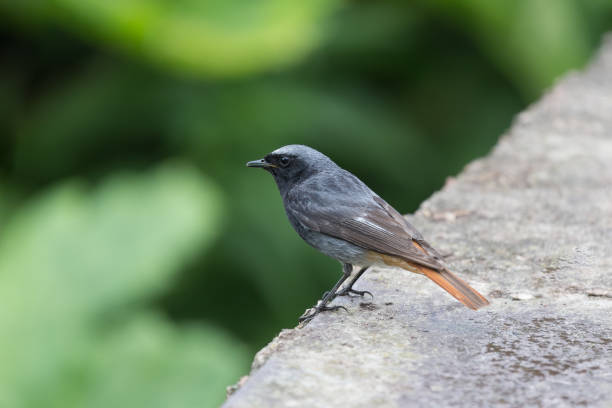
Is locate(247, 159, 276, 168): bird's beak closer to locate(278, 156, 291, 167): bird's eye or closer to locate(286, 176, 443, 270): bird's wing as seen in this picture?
locate(278, 156, 291, 167): bird's eye

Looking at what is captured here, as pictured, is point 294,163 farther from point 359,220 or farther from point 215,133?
point 215,133

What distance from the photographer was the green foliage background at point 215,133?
4309mm

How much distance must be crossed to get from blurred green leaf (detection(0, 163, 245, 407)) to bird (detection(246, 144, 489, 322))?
3.21 feet

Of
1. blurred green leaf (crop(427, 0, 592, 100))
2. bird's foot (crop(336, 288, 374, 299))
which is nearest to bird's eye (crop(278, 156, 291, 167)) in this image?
bird's foot (crop(336, 288, 374, 299))

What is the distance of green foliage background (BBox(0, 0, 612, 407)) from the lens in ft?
14.1

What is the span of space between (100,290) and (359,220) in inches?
64.2

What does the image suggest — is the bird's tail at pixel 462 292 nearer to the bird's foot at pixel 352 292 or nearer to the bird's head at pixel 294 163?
the bird's foot at pixel 352 292

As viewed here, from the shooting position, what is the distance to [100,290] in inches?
167

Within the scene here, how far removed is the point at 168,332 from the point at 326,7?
2397 millimetres

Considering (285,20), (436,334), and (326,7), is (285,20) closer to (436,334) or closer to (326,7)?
(326,7)

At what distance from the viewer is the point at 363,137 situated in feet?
21.0

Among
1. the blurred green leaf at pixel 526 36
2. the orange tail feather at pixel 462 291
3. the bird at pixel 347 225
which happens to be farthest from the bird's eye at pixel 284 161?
the blurred green leaf at pixel 526 36

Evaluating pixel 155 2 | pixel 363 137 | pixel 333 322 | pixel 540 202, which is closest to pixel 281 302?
pixel 363 137

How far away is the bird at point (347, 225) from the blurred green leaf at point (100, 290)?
98cm
